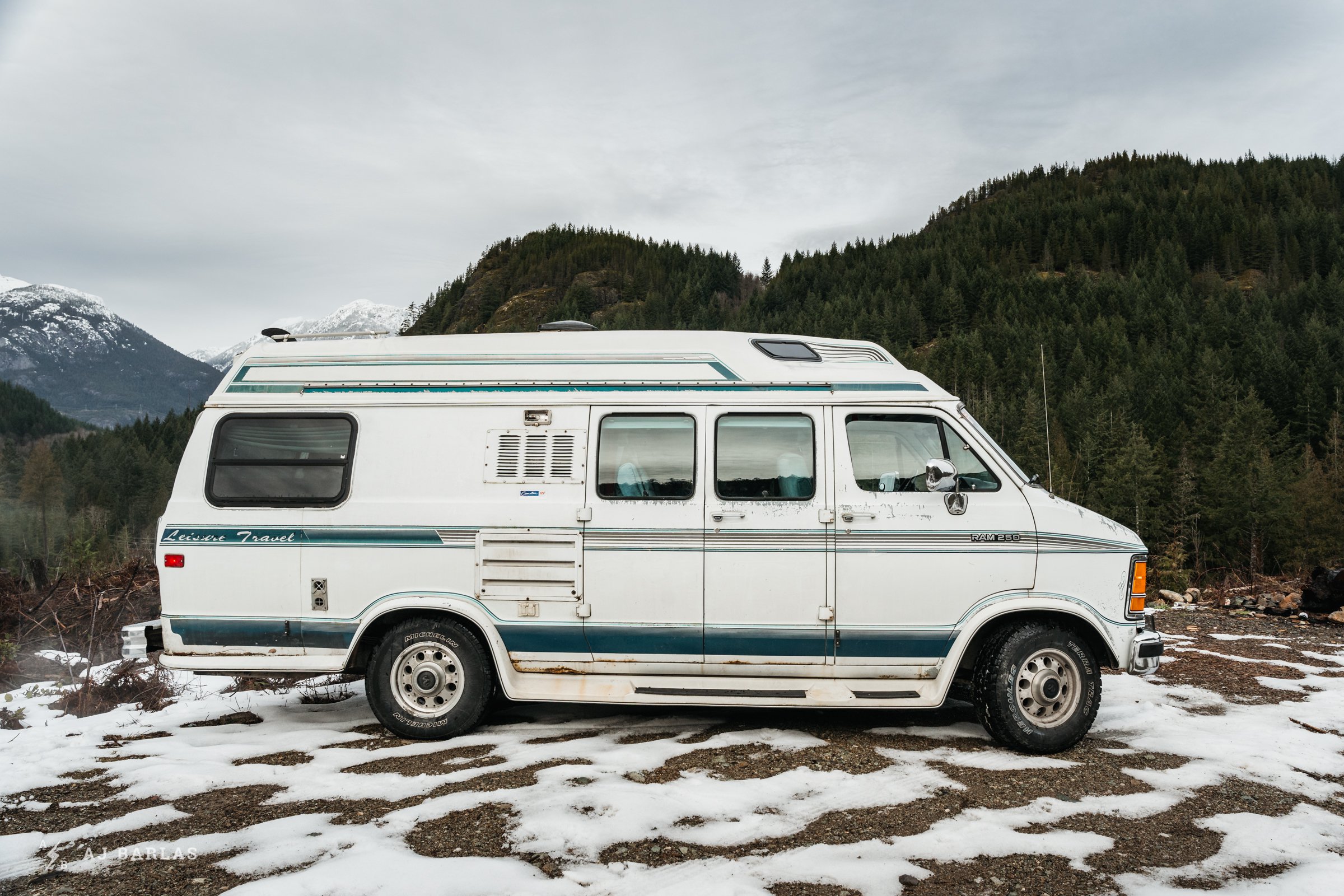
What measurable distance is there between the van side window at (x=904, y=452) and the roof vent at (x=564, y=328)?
2.43 m

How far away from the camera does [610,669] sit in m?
5.62

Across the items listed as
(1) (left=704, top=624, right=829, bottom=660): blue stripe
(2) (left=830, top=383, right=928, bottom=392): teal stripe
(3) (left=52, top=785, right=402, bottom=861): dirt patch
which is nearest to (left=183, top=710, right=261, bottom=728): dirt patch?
Answer: (3) (left=52, top=785, right=402, bottom=861): dirt patch

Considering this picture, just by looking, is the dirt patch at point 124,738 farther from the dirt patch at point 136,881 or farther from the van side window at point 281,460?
the dirt patch at point 136,881

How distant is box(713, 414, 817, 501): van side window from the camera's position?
18.3ft

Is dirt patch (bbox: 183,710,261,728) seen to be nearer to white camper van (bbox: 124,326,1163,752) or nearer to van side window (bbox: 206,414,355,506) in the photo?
white camper van (bbox: 124,326,1163,752)

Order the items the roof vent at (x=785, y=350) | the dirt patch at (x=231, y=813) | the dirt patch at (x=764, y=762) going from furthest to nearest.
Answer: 1. the roof vent at (x=785, y=350)
2. the dirt patch at (x=764, y=762)
3. the dirt patch at (x=231, y=813)

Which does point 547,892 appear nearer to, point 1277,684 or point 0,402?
point 1277,684

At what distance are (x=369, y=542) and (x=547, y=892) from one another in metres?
3.07

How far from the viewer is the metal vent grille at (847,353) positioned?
5.98 meters

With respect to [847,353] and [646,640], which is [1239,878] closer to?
[646,640]

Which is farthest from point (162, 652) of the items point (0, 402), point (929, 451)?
point (0, 402)

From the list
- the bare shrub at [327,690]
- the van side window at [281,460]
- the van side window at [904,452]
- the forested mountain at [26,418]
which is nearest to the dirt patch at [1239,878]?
the van side window at [904,452]

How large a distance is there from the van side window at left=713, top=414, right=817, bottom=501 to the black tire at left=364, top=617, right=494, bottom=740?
2252 mm

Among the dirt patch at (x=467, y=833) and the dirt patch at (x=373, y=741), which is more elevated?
the dirt patch at (x=467, y=833)
